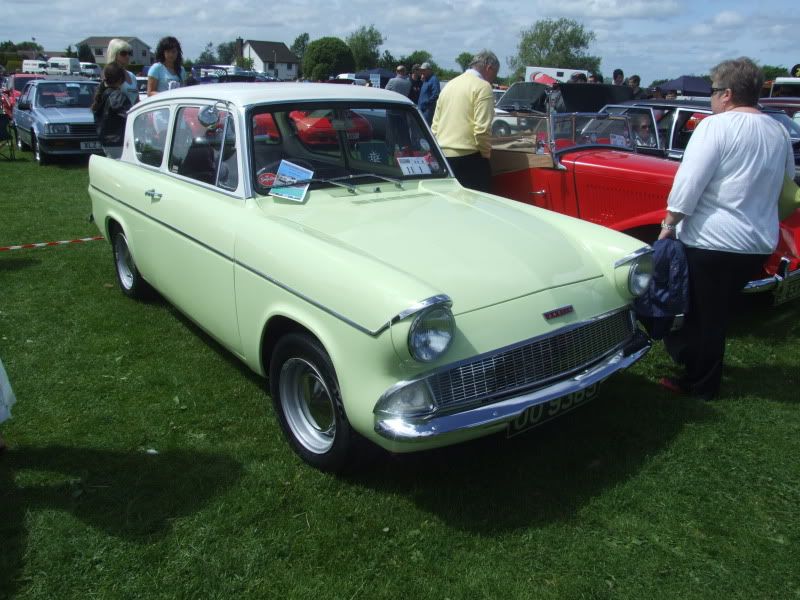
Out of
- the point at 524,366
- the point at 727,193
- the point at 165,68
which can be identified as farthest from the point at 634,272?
the point at 165,68

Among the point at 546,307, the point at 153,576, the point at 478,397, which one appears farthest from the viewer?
the point at 546,307

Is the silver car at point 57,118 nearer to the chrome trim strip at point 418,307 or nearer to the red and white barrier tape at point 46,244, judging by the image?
the red and white barrier tape at point 46,244

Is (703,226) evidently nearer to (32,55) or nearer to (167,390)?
(167,390)

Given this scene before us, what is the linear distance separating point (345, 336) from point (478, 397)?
2.00 feet

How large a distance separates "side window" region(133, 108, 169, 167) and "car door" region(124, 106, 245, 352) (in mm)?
17

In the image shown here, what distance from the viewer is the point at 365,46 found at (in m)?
93.9

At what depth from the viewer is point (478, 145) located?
5.64 metres

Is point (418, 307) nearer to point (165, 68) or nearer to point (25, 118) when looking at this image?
point (165, 68)

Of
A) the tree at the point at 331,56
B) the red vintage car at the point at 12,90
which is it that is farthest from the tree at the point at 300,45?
the red vintage car at the point at 12,90

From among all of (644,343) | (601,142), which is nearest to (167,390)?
(644,343)

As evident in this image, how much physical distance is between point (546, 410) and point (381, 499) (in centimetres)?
86

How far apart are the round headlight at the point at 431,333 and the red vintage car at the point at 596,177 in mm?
3155

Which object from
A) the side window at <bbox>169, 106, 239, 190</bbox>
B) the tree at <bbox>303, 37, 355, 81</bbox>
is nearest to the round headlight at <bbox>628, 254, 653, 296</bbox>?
the side window at <bbox>169, 106, 239, 190</bbox>

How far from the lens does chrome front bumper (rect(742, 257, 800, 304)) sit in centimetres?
458
